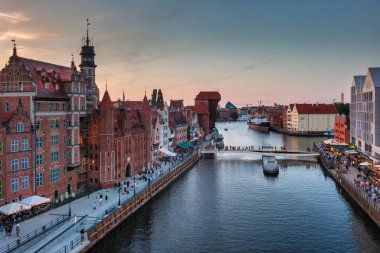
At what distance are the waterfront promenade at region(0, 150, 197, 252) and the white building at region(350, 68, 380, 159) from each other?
48.4m

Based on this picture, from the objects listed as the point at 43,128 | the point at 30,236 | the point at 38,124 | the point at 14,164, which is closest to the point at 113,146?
the point at 43,128

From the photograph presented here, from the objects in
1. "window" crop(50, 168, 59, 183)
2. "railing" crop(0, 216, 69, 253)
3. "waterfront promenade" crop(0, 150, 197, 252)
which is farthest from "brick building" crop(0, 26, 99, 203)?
"railing" crop(0, 216, 69, 253)

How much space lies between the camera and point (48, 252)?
36188mm

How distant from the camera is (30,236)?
128 ft

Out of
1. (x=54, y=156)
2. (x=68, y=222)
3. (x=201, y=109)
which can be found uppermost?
(x=201, y=109)

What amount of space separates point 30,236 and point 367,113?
7253 centimetres

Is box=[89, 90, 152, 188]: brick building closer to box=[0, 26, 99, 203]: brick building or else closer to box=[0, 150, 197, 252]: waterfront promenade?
box=[0, 26, 99, 203]: brick building

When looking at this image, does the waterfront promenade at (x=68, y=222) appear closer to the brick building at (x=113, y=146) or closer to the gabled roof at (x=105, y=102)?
the brick building at (x=113, y=146)

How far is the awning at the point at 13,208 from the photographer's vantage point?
42.4 meters

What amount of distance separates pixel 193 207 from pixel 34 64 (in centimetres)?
3083

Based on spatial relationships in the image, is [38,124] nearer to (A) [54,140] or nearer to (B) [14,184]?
(A) [54,140]

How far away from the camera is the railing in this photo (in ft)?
118

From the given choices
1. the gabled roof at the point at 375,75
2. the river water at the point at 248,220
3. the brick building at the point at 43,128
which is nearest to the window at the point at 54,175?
the brick building at the point at 43,128

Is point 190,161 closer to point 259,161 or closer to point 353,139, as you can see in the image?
point 259,161
